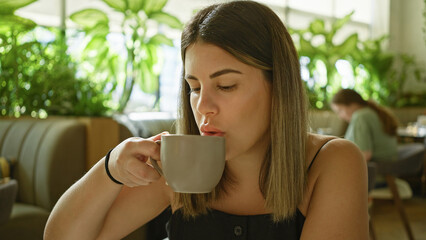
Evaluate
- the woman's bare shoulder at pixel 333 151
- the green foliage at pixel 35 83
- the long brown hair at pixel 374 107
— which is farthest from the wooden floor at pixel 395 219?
the woman's bare shoulder at pixel 333 151

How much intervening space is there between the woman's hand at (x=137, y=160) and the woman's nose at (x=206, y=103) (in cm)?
12

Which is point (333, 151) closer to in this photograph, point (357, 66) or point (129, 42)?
point (129, 42)

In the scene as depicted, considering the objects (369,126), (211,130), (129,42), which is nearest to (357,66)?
(369,126)

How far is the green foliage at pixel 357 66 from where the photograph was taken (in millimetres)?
6965

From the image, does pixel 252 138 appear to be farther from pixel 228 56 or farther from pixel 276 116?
pixel 228 56

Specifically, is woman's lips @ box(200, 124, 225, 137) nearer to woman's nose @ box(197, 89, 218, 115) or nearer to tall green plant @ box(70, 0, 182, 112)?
woman's nose @ box(197, 89, 218, 115)

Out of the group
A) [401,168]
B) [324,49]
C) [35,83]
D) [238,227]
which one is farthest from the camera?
[324,49]

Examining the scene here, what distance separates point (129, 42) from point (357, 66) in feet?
16.6

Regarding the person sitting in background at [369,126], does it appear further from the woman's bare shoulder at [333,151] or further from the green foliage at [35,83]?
the woman's bare shoulder at [333,151]

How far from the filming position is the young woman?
101 cm

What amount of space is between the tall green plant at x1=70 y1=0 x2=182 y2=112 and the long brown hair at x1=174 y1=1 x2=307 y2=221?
321cm

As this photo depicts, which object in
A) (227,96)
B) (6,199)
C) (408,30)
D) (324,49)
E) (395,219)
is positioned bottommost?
(395,219)

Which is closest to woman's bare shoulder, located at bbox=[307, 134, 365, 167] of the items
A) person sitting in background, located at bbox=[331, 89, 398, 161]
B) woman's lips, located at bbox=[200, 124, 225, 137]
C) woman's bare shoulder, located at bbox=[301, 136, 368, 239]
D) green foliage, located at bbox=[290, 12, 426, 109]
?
woman's bare shoulder, located at bbox=[301, 136, 368, 239]

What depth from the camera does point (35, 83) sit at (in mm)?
3400
